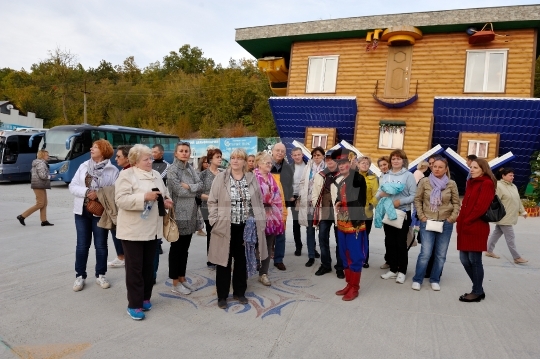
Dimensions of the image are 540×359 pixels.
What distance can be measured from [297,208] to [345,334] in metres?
2.43

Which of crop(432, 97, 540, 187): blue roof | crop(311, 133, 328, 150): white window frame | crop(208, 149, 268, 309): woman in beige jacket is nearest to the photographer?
crop(208, 149, 268, 309): woman in beige jacket

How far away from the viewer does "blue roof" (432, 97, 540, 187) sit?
12891 millimetres

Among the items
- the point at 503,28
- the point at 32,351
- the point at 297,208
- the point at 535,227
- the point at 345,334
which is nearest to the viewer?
the point at 32,351

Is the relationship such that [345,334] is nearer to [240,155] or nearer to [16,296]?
[240,155]

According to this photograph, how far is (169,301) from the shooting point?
405cm

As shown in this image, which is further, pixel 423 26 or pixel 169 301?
pixel 423 26

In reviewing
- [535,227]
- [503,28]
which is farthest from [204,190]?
[503,28]

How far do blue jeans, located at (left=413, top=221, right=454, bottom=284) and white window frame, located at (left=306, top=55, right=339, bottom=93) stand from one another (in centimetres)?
1171

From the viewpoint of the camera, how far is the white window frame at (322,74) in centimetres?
1545

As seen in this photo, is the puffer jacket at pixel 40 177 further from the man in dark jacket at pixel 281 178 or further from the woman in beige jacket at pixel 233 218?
the woman in beige jacket at pixel 233 218

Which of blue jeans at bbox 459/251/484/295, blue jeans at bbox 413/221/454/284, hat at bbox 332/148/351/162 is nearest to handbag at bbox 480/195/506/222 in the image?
blue jeans at bbox 459/251/484/295

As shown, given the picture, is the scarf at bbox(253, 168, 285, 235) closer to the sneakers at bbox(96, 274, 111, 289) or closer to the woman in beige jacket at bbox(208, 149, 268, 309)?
the woman in beige jacket at bbox(208, 149, 268, 309)

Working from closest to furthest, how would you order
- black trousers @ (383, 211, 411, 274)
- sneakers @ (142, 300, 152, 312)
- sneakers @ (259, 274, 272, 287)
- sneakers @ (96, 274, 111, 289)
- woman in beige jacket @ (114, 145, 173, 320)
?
1. woman in beige jacket @ (114, 145, 173, 320)
2. sneakers @ (142, 300, 152, 312)
3. sneakers @ (96, 274, 111, 289)
4. sneakers @ (259, 274, 272, 287)
5. black trousers @ (383, 211, 411, 274)

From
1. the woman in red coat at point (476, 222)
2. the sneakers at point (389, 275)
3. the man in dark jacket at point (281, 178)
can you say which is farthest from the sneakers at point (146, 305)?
the woman in red coat at point (476, 222)
